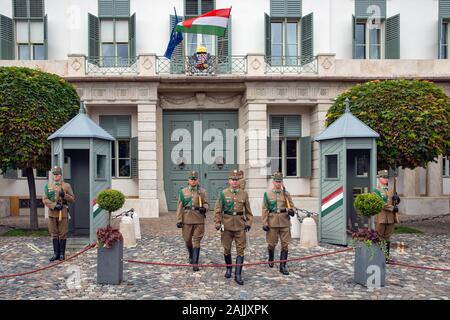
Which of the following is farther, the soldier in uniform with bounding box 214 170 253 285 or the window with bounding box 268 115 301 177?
the window with bounding box 268 115 301 177

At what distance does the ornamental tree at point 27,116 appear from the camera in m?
9.56

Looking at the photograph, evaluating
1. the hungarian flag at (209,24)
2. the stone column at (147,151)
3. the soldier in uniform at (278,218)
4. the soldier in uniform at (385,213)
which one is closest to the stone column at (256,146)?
the hungarian flag at (209,24)

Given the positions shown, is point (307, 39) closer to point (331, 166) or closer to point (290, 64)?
point (290, 64)

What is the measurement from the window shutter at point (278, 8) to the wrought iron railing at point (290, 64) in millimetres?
1732

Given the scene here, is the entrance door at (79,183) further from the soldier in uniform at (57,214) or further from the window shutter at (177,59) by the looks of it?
the window shutter at (177,59)

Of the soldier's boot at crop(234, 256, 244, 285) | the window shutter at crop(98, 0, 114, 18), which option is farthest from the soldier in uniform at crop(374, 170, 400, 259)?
the window shutter at crop(98, 0, 114, 18)

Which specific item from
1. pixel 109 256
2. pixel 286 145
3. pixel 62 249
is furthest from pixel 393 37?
pixel 62 249

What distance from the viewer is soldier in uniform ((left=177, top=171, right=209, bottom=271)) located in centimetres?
716

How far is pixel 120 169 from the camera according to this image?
1505 centimetres

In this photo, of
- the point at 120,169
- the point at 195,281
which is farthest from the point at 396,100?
the point at 120,169

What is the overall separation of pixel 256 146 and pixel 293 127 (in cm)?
196

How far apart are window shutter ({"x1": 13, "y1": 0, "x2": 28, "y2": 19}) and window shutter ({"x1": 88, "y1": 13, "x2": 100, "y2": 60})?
2.67 m

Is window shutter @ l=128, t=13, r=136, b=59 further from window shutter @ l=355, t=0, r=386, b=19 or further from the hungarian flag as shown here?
window shutter @ l=355, t=0, r=386, b=19
